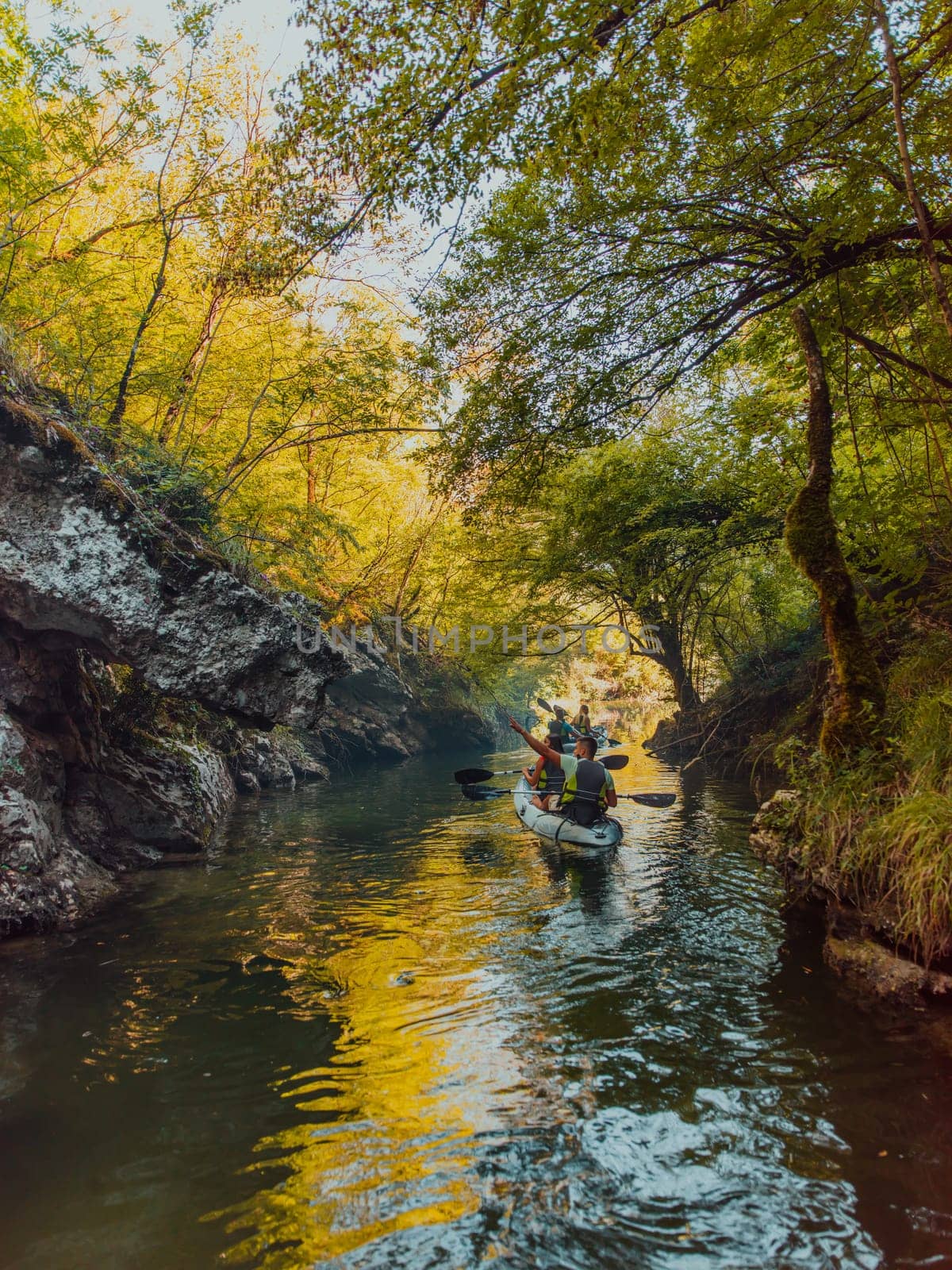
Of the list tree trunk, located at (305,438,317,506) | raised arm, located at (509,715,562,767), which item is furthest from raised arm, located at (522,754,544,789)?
tree trunk, located at (305,438,317,506)

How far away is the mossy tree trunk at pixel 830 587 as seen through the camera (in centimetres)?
513

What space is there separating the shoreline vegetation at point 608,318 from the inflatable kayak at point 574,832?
2.52 m

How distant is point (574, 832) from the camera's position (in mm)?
8656

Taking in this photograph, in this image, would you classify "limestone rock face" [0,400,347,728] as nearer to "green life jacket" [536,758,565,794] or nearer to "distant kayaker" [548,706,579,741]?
"green life jacket" [536,758,565,794]

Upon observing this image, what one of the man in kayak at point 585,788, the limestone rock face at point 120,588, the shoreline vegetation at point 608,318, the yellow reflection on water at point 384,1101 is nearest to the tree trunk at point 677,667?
the shoreline vegetation at point 608,318

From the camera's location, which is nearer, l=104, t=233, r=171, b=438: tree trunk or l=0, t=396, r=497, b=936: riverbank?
l=0, t=396, r=497, b=936: riverbank

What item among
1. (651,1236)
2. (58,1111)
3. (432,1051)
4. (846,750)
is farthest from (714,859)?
(58,1111)

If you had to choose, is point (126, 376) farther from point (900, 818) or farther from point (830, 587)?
point (900, 818)

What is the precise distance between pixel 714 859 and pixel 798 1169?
5.08 meters

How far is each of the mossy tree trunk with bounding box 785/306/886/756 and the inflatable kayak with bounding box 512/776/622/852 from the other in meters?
3.80

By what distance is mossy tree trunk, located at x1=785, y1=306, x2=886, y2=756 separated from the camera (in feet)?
16.8

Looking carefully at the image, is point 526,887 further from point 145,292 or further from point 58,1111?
point 145,292

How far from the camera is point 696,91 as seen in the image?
434 centimetres

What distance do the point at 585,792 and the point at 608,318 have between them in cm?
580
